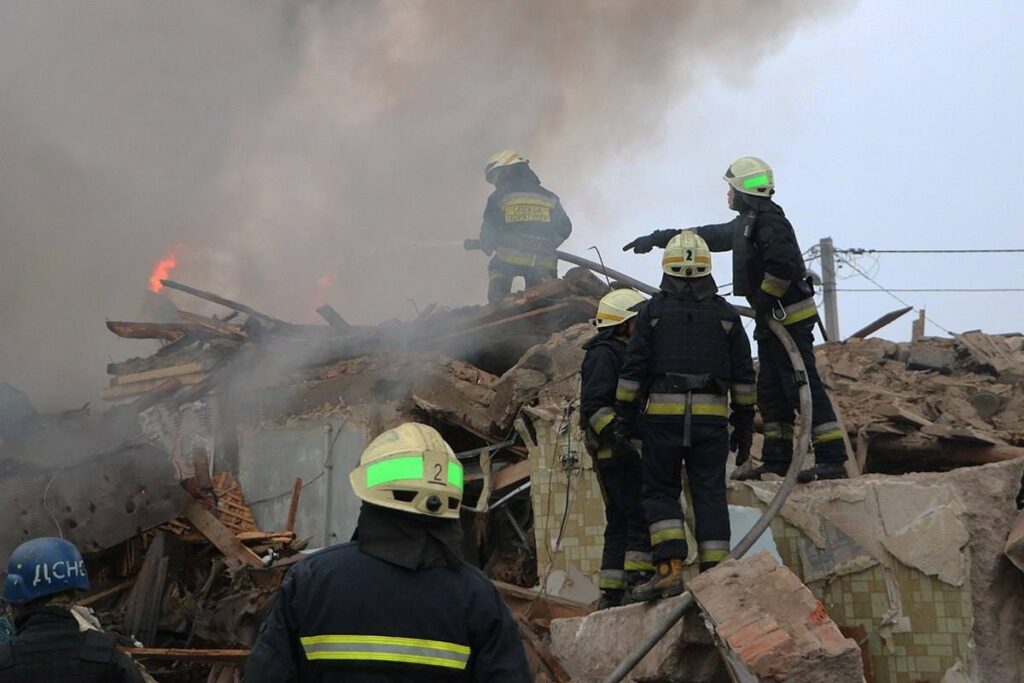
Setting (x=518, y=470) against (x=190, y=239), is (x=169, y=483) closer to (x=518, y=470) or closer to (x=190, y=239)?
(x=518, y=470)

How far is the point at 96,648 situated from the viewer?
4316mm

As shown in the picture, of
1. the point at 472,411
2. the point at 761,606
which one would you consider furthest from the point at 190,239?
the point at 761,606

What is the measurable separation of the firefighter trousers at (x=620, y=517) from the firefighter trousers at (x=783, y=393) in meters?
0.82

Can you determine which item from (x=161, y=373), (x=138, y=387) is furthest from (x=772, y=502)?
(x=138, y=387)

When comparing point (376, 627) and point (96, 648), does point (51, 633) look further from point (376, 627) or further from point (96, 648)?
point (376, 627)

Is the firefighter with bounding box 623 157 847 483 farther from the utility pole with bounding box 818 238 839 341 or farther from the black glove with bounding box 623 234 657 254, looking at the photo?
the utility pole with bounding box 818 238 839 341

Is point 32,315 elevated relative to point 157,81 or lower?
lower

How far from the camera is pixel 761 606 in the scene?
19.1ft

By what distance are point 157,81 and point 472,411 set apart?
8463mm

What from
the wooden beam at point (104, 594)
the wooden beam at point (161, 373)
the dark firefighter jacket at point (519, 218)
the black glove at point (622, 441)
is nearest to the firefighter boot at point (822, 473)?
the black glove at point (622, 441)

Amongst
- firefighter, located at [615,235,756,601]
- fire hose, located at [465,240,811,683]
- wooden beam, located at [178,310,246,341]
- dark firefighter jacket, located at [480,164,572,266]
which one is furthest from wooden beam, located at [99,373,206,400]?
firefighter, located at [615,235,756,601]

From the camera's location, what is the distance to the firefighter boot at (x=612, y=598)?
25.2ft

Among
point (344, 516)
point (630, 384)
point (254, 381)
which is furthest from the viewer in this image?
point (254, 381)

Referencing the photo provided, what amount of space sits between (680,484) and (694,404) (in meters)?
0.43
